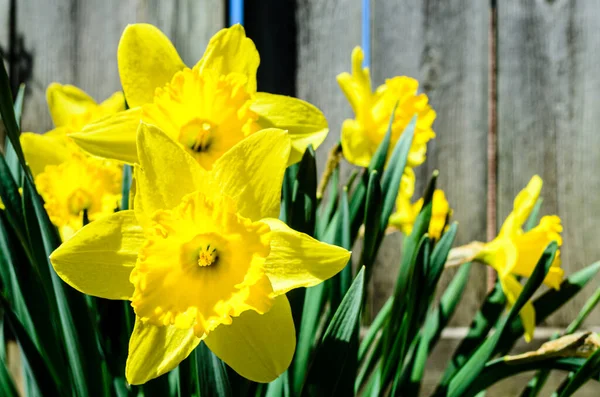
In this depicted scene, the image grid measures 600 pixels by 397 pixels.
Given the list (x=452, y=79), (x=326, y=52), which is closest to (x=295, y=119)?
(x=326, y=52)

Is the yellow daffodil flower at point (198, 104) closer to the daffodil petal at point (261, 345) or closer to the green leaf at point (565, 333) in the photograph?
the daffodil petal at point (261, 345)

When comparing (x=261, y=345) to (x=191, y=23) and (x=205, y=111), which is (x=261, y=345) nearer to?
(x=205, y=111)

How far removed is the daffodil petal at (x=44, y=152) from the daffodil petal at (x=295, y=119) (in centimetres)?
30

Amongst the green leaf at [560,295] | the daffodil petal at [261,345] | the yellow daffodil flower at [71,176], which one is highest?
the yellow daffodil flower at [71,176]

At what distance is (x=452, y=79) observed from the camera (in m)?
1.55

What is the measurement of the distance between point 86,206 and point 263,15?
3.09 ft

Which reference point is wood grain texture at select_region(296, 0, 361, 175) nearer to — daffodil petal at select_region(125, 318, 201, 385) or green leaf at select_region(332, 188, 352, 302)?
green leaf at select_region(332, 188, 352, 302)

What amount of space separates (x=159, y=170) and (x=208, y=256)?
0.45 feet

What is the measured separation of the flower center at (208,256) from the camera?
1.86 ft

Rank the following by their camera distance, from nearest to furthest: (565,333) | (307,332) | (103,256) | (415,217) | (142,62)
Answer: (103,256)
(142,62)
(307,332)
(565,333)
(415,217)

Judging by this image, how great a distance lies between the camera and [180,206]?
18.7 inches

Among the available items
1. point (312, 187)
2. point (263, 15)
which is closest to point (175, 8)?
point (263, 15)

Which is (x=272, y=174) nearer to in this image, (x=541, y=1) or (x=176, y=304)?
(x=176, y=304)

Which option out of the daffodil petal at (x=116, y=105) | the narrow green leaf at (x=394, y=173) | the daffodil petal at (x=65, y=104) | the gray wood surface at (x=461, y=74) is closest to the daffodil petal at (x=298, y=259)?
the narrow green leaf at (x=394, y=173)
